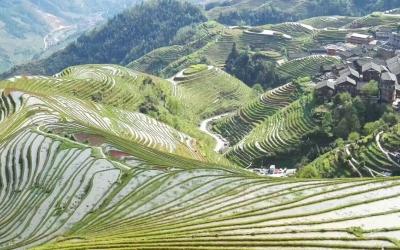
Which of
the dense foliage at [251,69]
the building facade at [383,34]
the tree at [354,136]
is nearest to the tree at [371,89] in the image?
the tree at [354,136]

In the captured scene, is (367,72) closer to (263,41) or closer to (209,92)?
(209,92)

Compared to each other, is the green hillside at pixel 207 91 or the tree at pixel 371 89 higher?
the tree at pixel 371 89

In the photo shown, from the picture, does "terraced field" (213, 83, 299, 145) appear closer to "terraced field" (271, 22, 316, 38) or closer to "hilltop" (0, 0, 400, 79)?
"hilltop" (0, 0, 400, 79)

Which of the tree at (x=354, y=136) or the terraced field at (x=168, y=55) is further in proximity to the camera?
the terraced field at (x=168, y=55)


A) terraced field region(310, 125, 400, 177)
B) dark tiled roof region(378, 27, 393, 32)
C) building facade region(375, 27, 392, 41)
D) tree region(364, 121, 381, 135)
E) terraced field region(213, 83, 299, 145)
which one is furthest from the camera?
dark tiled roof region(378, 27, 393, 32)

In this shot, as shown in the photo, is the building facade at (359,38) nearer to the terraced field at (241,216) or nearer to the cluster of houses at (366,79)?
the cluster of houses at (366,79)

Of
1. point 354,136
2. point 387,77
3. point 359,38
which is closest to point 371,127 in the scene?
point 354,136

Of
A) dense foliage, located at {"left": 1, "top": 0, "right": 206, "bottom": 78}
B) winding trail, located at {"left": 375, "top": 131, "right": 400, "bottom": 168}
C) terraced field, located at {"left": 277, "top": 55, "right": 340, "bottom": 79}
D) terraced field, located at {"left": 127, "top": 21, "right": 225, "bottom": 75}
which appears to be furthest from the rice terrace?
dense foliage, located at {"left": 1, "top": 0, "right": 206, "bottom": 78}
